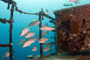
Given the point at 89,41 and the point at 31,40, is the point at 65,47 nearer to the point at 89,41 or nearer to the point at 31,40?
the point at 89,41

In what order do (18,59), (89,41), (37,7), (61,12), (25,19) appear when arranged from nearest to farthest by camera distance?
1. (89,41)
2. (61,12)
3. (18,59)
4. (37,7)
5. (25,19)

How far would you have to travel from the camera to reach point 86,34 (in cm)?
505

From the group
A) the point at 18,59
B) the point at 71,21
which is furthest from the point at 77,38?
the point at 18,59

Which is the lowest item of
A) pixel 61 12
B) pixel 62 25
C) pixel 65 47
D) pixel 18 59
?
pixel 18 59

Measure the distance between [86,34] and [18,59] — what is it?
37039 millimetres

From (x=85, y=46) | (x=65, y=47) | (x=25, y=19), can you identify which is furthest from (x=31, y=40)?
(x=25, y=19)

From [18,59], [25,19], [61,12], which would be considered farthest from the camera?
[25,19]

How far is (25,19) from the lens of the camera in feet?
338

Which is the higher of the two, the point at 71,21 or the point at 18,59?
the point at 71,21

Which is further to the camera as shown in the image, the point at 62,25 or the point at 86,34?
the point at 62,25

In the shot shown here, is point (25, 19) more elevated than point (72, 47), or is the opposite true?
point (25, 19)

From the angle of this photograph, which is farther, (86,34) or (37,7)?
(37,7)

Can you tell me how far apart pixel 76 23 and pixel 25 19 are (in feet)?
327

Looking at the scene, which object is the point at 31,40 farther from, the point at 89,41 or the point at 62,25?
the point at 89,41
